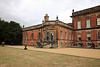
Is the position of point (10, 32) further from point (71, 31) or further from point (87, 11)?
point (87, 11)

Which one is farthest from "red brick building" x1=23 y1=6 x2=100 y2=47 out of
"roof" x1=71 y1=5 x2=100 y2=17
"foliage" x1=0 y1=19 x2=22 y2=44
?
"foliage" x1=0 y1=19 x2=22 y2=44

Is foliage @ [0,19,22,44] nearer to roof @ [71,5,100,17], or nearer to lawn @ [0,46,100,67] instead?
roof @ [71,5,100,17]

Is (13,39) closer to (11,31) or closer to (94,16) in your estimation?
(11,31)

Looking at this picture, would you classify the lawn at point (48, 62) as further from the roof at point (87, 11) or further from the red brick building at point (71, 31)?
the roof at point (87, 11)

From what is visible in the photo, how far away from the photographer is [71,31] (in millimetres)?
26844

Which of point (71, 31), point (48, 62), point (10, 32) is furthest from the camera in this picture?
point (10, 32)

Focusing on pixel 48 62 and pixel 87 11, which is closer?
pixel 48 62

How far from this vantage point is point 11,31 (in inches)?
1190

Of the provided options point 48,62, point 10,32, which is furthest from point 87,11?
point 10,32

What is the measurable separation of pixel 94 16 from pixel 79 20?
14.9ft

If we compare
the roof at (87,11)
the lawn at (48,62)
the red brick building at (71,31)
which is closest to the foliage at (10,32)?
the red brick building at (71,31)

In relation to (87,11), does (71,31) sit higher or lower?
lower

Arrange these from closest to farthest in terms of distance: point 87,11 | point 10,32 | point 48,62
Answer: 1. point 48,62
2. point 87,11
3. point 10,32

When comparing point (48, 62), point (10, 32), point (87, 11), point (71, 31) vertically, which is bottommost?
point (48, 62)
